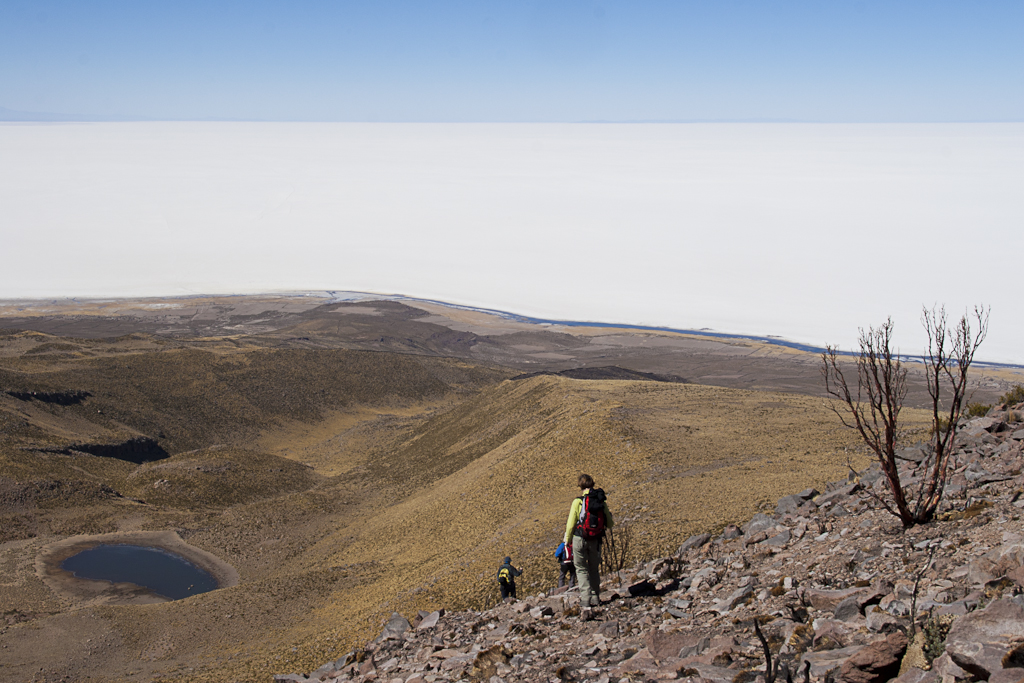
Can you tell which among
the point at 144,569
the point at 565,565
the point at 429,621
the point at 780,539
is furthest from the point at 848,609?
the point at 144,569

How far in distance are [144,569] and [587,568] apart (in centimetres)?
1518

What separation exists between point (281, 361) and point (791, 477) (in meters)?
Answer: 41.3

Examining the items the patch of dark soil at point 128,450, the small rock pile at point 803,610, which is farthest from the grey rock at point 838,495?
the patch of dark soil at point 128,450

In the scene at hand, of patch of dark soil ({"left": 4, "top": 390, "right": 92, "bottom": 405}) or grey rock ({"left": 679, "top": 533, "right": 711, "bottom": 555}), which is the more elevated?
grey rock ({"left": 679, "top": 533, "right": 711, "bottom": 555})

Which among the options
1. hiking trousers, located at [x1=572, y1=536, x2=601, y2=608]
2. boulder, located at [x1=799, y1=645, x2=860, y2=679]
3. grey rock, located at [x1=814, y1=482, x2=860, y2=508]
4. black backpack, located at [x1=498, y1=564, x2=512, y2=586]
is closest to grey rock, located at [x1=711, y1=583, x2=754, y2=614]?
hiking trousers, located at [x1=572, y1=536, x2=601, y2=608]

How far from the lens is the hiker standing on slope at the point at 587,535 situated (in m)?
8.12

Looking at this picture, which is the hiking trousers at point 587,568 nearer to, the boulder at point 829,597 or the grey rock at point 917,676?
the boulder at point 829,597

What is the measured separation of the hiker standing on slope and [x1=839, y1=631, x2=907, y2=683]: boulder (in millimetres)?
3503

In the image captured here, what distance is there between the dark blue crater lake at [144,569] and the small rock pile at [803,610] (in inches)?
367

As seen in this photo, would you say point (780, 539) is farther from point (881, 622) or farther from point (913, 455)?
point (881, 622)

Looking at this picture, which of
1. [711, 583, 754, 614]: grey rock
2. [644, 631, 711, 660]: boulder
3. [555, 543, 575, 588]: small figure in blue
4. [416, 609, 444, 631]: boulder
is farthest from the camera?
[416, 609, 444, 631]: boulder

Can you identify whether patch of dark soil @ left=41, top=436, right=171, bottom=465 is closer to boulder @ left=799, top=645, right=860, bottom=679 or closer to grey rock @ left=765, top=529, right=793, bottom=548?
grey rock @ left=765, top=529, right=793, bottom=548

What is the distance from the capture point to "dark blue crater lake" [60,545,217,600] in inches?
707

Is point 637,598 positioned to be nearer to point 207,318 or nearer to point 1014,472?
point 1014,472
